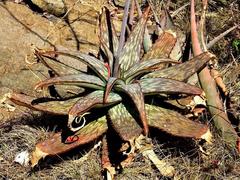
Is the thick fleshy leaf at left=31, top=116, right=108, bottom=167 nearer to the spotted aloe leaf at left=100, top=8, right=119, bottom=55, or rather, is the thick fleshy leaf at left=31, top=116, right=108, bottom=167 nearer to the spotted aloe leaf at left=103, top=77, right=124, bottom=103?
the spotted aloe leaf at left=103, top=77, right=124, bottom=103

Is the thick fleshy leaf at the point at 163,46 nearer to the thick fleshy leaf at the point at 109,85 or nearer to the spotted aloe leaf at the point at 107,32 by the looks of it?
the spotted aloe leaf at the point at 107,32

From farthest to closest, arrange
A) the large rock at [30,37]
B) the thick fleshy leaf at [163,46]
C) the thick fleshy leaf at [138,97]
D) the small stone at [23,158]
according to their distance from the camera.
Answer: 1. the large rock at [30,37]
2. the thick fleshy leaf at [163,46]
3. the small stone at [23,158]
4. the thick fleshy leaf at [138,97]

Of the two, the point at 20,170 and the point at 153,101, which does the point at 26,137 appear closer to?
the point at 20,170

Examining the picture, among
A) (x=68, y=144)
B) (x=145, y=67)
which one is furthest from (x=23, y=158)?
(x=145, y=67)

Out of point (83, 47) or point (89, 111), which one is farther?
point (83, 47)

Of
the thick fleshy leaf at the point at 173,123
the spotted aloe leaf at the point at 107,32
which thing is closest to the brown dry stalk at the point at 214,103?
the thick fleshy leaf at the point at 173,123

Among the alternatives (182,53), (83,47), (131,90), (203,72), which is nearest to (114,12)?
(83,47)

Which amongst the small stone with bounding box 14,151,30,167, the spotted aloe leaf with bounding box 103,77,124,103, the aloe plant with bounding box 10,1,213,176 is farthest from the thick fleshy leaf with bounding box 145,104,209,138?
the small stone with bounding box 14,151,30,167
